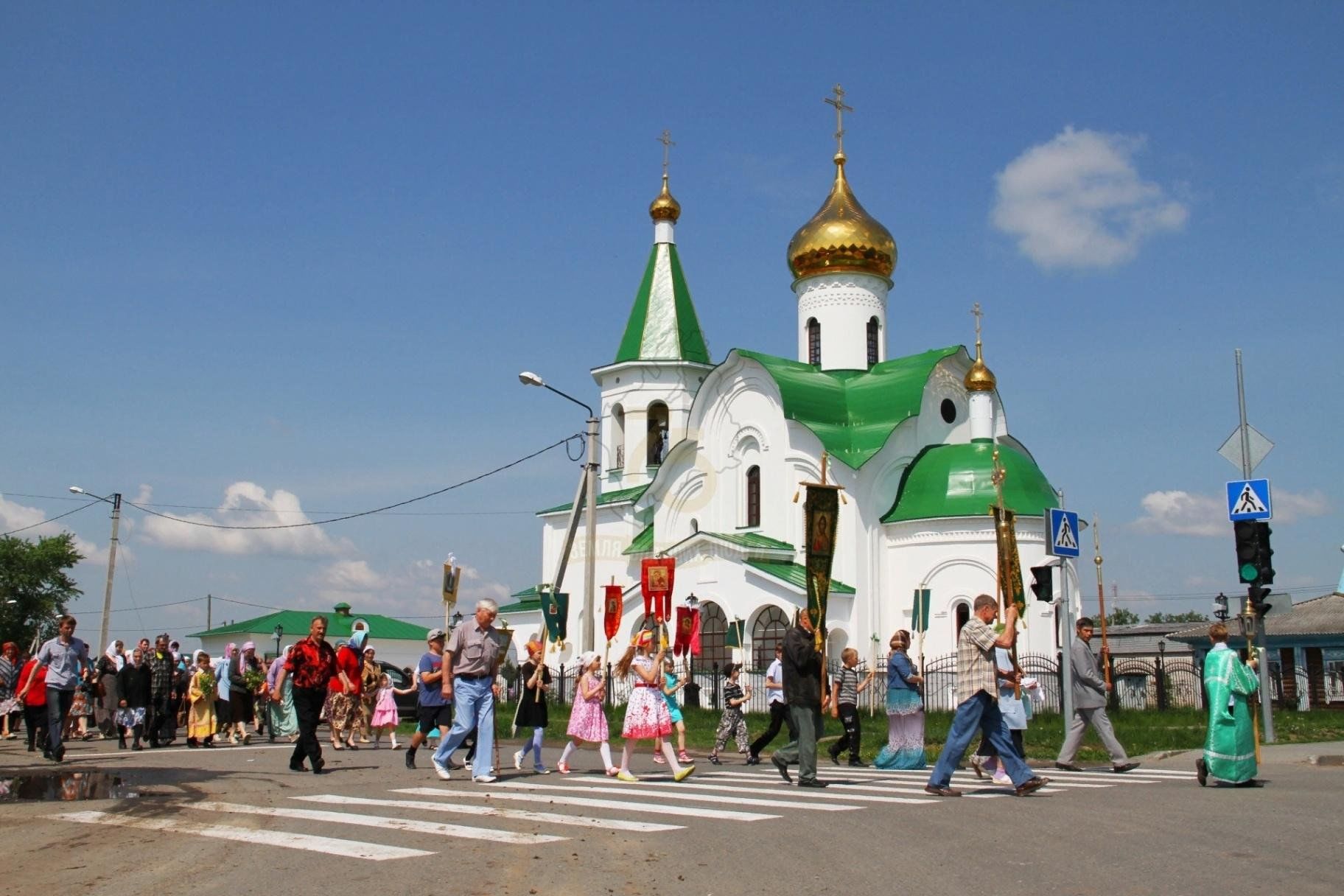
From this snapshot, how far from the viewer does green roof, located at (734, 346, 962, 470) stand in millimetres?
34750

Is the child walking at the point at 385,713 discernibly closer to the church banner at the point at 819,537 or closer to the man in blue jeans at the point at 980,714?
the church banner at the point at 819,537

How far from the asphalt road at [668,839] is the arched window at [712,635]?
2164 cm

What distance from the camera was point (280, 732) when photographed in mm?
19938

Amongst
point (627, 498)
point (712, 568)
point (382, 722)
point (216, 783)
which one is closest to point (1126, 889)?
point (216, 783)

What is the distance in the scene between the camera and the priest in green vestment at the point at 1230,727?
11.2 meters

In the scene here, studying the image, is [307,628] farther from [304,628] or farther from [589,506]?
[589,506]

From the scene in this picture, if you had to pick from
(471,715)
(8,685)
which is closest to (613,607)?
(8,685)

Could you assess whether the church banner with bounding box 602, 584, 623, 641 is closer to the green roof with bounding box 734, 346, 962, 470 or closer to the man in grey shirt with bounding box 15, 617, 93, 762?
the green roof with bounding box 734, 346, 962, 470

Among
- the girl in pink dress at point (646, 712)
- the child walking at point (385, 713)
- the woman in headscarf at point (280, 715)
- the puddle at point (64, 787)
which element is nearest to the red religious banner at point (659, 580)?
the woman in headscarf at point (280, 715)

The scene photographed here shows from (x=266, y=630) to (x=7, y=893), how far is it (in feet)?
198

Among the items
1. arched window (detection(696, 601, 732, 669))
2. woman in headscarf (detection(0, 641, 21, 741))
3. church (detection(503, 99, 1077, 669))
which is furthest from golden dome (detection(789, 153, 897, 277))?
woman in headscarf (detection(0, 641, 21, 741))

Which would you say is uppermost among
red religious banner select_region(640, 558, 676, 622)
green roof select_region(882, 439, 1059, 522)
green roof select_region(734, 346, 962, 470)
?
green roof select_region(734, 346, 962, 470)

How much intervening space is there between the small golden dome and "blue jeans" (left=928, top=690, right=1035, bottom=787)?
32782mm

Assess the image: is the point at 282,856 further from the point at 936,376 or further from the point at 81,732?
the point at 936,376
